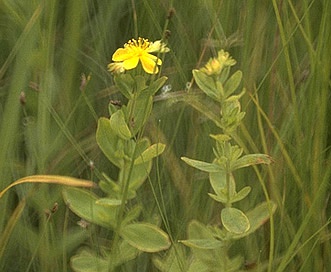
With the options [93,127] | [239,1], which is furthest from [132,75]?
[239,1]

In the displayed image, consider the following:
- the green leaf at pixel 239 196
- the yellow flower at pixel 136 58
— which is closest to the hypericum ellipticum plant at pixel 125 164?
the yellow flower at pixel 136 58

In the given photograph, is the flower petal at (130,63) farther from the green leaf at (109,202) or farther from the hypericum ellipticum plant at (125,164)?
the green leaf at (109,202)

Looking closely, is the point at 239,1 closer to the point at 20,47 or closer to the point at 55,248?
the point at 20,47

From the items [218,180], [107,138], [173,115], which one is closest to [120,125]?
[107,138]

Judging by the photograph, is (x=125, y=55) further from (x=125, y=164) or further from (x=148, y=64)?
(x=125, y=164)

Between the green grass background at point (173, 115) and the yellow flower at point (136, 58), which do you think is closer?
the yellow flower at point (136, 58)

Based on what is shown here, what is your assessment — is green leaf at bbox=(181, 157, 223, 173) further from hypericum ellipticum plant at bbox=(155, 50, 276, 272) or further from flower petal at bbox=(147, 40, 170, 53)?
flower petal at bbox=(147, 40, 170, 53)
